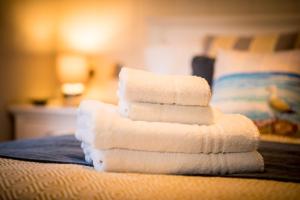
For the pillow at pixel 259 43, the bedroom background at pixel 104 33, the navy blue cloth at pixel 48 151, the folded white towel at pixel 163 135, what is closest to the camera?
the folded white towel at pixel 163 135

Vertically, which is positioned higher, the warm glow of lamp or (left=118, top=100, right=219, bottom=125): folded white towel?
(left=118, top=100, right=219, bottom=125): folded white towel

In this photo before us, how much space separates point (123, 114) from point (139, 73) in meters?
0.12

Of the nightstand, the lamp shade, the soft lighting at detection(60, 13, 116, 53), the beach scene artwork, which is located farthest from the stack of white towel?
the soft lighting at detection(60, 13, 116, 53)

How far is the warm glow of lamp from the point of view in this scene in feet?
8.10

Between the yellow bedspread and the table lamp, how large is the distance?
1.65 m

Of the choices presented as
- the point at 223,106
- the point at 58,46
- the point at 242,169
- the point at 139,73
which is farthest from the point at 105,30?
the point at 242,169

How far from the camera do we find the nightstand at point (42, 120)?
2.34 metres

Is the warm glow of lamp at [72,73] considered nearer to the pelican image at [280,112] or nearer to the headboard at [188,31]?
the headboard at [188,31]

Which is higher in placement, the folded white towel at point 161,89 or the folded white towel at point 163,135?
the folded white towel at point 161,89

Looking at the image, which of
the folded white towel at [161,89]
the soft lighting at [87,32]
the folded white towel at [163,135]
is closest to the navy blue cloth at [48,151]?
the folded white towel at [163,135]

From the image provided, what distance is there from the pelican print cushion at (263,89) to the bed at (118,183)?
55 cm

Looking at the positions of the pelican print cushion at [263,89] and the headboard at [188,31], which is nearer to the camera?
the pelican print cushion at [263,89]

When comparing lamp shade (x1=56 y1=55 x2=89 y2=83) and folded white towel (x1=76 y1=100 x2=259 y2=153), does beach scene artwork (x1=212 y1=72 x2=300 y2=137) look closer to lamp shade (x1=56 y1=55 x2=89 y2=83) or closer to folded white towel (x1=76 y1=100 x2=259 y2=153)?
folded white towel (x1=76 y1=100 x2=259 y2=153)

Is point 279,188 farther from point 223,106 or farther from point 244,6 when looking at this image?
point 244,6
